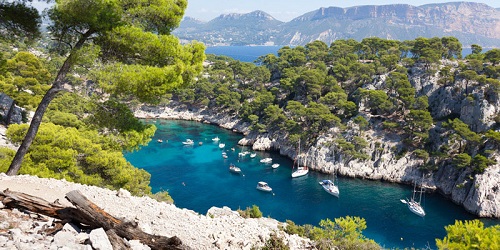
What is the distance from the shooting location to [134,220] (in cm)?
610

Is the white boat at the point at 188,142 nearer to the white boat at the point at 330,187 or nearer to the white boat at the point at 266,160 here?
the white boat at the point at 266,160

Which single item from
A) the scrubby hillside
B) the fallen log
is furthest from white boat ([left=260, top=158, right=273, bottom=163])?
the fallen log

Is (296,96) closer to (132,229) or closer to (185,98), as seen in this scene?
(185,98)

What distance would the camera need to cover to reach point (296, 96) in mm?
53594

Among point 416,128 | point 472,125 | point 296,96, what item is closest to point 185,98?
point 296,96

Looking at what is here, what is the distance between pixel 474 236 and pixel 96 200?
7849 mm

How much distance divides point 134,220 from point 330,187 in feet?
97.0

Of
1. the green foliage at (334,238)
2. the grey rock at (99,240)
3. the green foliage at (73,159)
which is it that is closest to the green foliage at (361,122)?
the green foliage at (334,238)

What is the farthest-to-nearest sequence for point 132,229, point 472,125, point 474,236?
point 472,125, point 474,236, point 132,229

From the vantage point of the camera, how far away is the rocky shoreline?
30.0 meters

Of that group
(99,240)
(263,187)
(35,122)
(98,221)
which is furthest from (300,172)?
(99,240)

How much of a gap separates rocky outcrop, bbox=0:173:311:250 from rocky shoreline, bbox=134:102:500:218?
2926 cm

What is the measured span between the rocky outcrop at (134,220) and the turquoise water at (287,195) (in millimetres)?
17943

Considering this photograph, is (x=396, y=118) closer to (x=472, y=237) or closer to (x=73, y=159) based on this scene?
(x=73, y=159)
